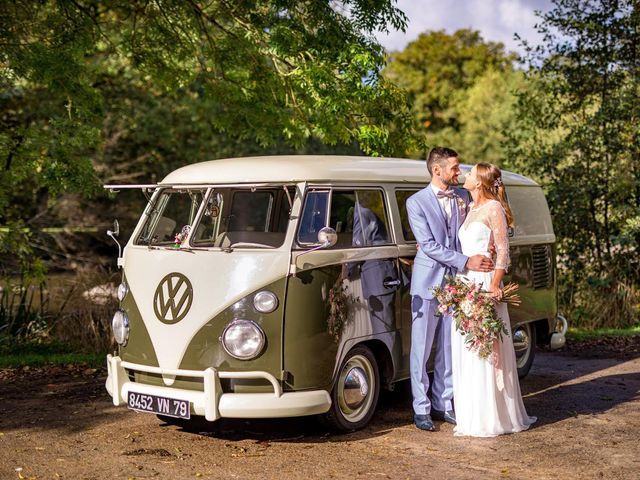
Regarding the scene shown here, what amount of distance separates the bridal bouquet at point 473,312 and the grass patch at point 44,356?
532 cm

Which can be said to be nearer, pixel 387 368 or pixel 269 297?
pixel 269 297

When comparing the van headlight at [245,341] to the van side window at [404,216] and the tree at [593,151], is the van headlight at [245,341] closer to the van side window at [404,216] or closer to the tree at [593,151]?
the van side window at [404,216]

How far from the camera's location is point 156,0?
13.6 meters

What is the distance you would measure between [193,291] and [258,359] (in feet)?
2.42

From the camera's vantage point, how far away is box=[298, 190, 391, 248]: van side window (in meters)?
6.91

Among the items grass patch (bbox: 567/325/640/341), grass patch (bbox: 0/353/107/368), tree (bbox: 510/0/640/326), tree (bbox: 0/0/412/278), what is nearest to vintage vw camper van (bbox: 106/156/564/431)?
grass patch (bbox: 0/353/107/368)

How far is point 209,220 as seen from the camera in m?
7.32

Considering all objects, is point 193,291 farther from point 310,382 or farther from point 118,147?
point 118,147

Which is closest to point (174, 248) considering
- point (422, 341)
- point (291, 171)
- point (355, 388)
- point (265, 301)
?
point (265, 301)

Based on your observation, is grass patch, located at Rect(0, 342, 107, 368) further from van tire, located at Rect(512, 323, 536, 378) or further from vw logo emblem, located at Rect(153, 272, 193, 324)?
van tire, located at Rect(512, 323, 536, 378)

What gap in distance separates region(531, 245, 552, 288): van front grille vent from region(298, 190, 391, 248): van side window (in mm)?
2565

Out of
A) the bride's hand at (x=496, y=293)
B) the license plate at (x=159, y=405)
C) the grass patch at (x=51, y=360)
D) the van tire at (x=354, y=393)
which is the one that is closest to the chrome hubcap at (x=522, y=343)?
the bride's hand at (x=496, y=293)

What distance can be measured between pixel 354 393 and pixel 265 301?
47.8 inches

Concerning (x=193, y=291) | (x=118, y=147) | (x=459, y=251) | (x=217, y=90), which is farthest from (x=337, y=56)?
(x=118, y=147)
